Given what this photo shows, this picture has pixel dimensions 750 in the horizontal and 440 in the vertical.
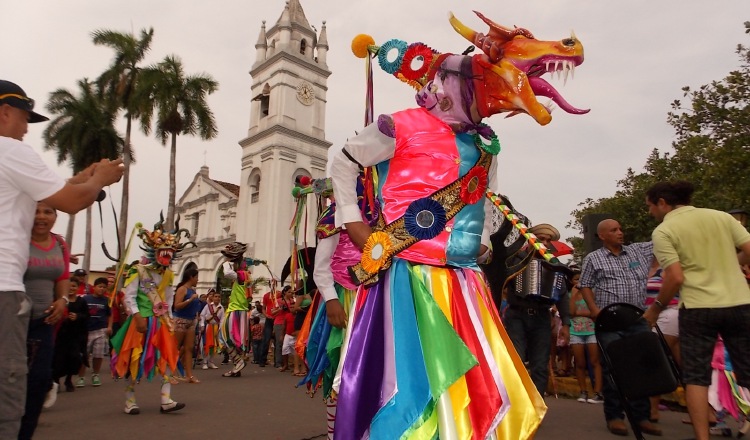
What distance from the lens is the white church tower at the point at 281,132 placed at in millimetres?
38719

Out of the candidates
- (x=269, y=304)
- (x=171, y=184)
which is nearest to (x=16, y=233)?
(x=269, y=304)

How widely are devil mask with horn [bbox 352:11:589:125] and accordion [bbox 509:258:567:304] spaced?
2.96 m

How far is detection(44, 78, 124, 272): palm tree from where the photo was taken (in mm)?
30500

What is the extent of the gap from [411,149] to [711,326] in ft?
8.51

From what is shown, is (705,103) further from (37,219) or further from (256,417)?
(37,219)

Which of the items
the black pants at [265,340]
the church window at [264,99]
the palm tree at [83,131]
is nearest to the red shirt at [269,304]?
the black pants at [265,340]

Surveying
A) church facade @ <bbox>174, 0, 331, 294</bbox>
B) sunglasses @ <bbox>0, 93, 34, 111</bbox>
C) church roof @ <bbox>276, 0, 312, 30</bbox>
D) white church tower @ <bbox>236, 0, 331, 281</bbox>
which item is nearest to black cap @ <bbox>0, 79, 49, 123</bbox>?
sunglasses @ <bbox>0, 93, 34, 111</bbox>

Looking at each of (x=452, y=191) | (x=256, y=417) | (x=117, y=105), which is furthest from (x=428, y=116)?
(x=117, y=105)

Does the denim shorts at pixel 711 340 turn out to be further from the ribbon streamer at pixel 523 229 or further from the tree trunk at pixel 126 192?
the tree trunk at pixel 126 192

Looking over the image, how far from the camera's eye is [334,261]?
13.3ft

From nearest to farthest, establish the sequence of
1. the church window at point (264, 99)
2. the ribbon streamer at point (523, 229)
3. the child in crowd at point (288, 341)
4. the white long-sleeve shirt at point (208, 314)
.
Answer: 1. the ribbon streamer at point (523, 229)
2. the child in crowd at point (288, 341)
3. the white long-sleeve shirt at point (208, 314)
4. the church window at point (264, 99)

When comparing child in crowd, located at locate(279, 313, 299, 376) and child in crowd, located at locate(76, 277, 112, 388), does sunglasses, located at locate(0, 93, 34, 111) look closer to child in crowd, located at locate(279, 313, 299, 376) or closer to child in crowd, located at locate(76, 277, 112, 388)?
child in crowd, located at locate(76, 277, 112, 388)

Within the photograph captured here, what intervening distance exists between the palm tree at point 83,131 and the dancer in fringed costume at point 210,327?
19188 mm

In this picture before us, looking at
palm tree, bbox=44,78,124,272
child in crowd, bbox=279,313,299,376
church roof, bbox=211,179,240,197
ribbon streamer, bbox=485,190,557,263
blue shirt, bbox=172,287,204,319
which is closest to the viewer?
ribbon streamer, bbox=485,190,557,263
